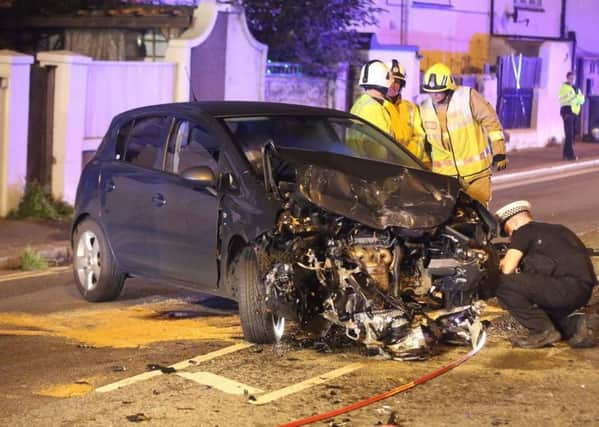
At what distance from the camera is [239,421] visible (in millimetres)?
6344

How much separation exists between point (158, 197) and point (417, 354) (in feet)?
8.31

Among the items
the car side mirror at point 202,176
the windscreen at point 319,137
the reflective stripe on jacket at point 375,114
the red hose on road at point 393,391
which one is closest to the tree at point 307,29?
the reflective stripe on jacket at point 375,114

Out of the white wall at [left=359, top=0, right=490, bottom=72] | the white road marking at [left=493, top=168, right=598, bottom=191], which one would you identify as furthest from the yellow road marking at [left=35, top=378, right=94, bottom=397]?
the white wall at [left=359, top=0, right=490, bottom=72]

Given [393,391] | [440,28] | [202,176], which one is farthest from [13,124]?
[440,28]

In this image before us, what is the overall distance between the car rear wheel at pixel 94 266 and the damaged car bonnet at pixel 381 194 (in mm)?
2334

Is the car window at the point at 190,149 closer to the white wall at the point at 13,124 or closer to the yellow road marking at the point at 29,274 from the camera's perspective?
the yellow road marking at the point at 29,274

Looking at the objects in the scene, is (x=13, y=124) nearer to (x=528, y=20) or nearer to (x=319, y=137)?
(x=319, y=137)

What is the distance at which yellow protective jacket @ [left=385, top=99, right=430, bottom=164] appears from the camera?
10523 mm

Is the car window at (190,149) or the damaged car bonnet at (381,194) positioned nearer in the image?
the damaged car bonnet at (381,194)

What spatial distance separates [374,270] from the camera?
7.52 meters

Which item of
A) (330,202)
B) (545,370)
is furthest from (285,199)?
(545,370)

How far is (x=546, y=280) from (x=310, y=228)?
4.92 ft

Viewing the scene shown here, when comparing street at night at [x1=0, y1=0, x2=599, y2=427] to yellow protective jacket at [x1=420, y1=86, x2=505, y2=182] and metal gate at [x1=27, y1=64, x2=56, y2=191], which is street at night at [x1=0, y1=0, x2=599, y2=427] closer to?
yellow protective jacket at [x1=420, y1=86, x2=505, y2=182]

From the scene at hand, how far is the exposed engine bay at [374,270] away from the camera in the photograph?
7.49m
